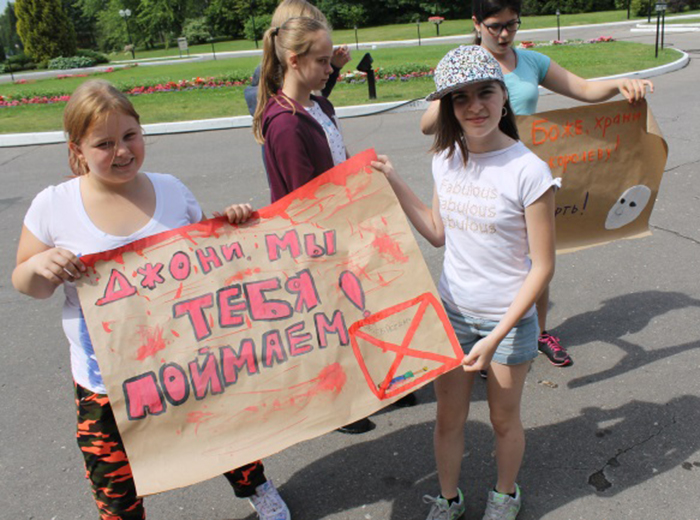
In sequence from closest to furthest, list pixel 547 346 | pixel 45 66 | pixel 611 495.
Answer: pixel 611 495, pixel 547 346, pixel 45 66

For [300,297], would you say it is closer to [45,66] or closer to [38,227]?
[38,227]

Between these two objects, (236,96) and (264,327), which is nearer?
(264,327)

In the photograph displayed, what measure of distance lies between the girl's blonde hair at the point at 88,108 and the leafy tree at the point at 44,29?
45.7 m

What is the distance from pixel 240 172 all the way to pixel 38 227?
6356 millimetres

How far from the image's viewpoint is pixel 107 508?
228 cm

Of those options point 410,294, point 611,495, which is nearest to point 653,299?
point 611,495

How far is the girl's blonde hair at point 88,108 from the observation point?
203 centimetres

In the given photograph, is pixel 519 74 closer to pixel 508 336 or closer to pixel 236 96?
pixel 508 336

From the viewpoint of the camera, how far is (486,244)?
224cm

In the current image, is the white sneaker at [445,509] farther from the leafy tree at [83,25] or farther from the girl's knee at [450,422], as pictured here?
the leafy tree at [83,25]

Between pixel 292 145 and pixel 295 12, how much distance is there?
683 millimetres

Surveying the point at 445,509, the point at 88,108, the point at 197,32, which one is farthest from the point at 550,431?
the point at 197,32

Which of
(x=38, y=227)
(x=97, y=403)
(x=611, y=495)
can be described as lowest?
(x=611, y=495)

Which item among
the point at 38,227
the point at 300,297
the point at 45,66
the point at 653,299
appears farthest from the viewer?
the point at 45,66
